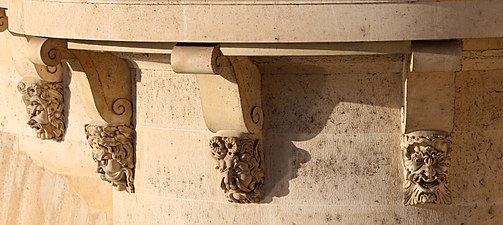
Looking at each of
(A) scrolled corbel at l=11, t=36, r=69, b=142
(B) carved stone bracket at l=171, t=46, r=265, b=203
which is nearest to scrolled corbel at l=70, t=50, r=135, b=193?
(A) scrolled corbel at l=11, t=36, r=69, b=142

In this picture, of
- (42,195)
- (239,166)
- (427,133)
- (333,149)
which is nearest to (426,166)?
(427,133)

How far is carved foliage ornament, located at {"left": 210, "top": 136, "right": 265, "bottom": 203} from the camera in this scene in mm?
9180

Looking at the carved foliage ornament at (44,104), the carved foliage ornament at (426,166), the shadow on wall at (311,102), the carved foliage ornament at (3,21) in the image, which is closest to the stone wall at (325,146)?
the shadow on wall at (311,102)

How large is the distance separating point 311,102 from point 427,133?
0.63 metres

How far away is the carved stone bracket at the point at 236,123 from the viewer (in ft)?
29.6

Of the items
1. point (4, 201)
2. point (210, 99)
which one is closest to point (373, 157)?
point (210, 99)

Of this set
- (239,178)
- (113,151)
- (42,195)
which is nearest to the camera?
(239,178)

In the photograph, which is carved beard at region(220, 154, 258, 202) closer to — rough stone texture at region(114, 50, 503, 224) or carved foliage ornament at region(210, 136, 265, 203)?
carved foliage ornament at region(210, 136, 265, 203)

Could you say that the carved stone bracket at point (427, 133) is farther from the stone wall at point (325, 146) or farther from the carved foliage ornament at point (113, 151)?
the carved foliage ornament at point (113, 151)

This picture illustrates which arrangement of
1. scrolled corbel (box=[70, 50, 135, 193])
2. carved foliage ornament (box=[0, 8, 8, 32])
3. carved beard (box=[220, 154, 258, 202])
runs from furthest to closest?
carved foliage ornament (box=[0, 8, 8, 32]) < scrolled corbel (box=[70, 50, 135, 193]) < carved beard (box=[220, 154, 258, 202])

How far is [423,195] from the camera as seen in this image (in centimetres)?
920

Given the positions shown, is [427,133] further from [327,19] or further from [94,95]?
[94,95]

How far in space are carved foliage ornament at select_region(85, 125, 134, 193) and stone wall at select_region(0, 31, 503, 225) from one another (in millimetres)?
77

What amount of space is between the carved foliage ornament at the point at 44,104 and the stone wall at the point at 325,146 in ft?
2.17
